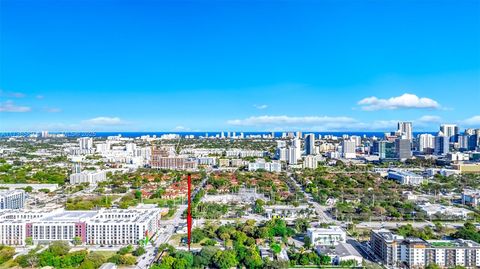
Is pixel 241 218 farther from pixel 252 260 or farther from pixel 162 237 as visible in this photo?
pixel 252 260

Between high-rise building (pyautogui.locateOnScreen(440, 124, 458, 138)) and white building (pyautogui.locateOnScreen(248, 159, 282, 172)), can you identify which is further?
high-rise building (pyautogui.locateOnScreen(440, 124, 458, 138))

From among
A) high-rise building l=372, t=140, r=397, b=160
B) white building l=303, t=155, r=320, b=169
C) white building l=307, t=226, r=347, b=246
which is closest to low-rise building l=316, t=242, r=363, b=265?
white building l=307, t=226, r=347, b=246

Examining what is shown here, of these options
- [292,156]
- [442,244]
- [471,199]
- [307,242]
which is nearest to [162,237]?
[307,242]

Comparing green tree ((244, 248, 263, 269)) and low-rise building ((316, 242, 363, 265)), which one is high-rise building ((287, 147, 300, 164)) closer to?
low-rise building ((316, 242, 363, 265))

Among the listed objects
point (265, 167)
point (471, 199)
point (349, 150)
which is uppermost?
point (349, 150)

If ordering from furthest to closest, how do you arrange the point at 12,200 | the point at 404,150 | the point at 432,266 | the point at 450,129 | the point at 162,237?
the point at 450,129, the point at 404,150, the point at 12,200, the point at 162,237, the point at 432,266

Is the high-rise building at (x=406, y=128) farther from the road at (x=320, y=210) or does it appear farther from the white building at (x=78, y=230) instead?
the white building at (x=78, y=230)

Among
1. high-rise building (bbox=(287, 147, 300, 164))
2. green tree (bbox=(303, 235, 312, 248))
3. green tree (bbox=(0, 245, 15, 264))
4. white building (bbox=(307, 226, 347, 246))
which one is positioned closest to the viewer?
green tree (bbox=(0, 245, 15, 264))

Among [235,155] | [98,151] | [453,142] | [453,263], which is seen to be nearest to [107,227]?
[453,263]

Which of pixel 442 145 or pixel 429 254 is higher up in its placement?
pixel 442 145

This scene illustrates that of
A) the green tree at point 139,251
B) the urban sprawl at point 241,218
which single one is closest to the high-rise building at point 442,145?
the urban sprawl at point 241,218
